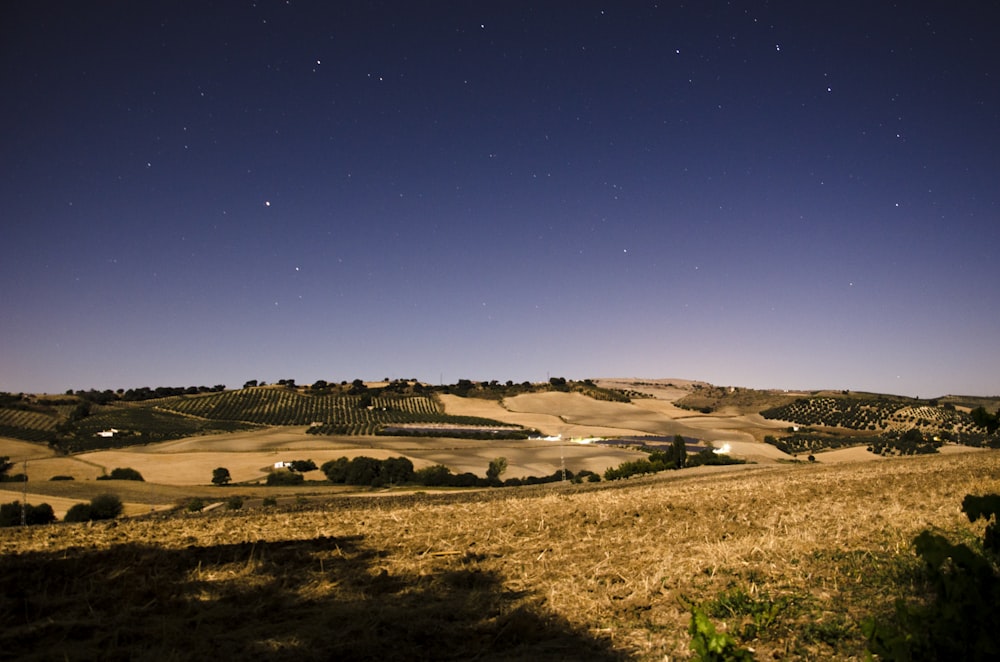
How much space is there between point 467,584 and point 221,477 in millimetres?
64639

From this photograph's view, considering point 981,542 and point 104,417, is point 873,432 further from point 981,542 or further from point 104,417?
point 104,417

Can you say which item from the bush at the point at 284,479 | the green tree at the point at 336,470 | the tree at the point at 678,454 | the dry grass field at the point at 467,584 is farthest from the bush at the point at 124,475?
the dry grass field at the point at 467,584

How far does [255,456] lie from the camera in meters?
80.3

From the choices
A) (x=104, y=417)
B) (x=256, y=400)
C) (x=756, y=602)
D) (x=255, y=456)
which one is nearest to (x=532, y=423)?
(x=255, y=456)

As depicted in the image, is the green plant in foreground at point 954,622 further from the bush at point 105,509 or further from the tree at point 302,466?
the tree at point 302,466

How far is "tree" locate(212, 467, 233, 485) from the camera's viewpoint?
6353cm

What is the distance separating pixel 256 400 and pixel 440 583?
164 meters

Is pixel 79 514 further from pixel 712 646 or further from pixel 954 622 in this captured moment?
pixel 954 622

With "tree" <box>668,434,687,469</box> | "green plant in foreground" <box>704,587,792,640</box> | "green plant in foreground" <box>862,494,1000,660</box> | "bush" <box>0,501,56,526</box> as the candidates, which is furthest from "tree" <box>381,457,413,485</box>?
"green plant in foreground" <box>862,494,1000,660</box>

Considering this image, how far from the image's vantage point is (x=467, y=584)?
28.5 feet

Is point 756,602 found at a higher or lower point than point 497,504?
higher

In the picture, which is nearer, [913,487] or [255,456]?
[913,487]

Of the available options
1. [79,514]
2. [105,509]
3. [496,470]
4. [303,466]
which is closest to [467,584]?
[79,514]

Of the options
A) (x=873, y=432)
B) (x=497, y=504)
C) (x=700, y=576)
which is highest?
(x=700, y=576)
